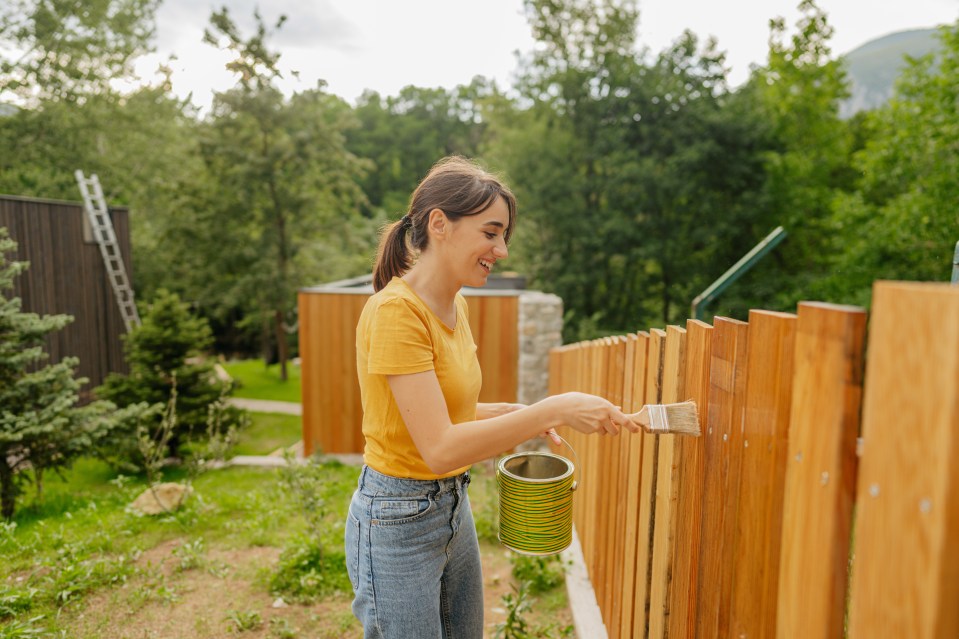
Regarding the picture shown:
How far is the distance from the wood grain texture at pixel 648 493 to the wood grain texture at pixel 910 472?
103 cm

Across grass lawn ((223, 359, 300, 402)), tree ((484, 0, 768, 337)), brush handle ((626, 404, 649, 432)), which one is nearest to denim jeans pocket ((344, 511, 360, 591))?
brush handle ((626, 404, 649, 432))

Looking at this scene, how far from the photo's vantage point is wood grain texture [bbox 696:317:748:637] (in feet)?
4.48

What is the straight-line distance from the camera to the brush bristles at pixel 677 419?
59.3 inches

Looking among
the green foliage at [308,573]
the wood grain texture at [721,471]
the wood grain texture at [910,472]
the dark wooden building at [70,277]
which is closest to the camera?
the wood grain texture at [910,472]

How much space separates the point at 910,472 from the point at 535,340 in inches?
236

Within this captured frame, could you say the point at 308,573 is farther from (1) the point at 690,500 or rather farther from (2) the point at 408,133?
(2) the point at 408,133

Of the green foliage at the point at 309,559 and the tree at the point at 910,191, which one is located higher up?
the tree at the point at 910,191

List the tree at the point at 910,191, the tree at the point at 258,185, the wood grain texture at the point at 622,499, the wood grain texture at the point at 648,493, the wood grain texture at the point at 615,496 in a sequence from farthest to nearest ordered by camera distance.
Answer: the tree at the point at 258,185, the tree at the point at 910,191, the wood grain texture at the point at 615,496, the wood grain texture at the point at 622,499, the wood grain texture at the point at 648,493

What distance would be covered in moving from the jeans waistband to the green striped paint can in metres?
0.21

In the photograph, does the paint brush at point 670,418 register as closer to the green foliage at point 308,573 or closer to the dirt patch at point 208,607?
the dirt patch at point 208,607

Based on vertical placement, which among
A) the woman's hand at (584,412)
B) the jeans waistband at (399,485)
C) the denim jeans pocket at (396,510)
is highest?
the woman's hand at (584,412)

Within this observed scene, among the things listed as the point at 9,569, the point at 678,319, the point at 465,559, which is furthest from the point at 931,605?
the point at 678,319

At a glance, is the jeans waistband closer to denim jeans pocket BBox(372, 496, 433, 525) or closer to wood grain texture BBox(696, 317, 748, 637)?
denim jeans pocket BBox(372, 496, 433, 525)

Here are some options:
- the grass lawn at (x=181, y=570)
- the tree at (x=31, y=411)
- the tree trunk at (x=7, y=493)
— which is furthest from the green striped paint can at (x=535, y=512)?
the tree trunk at (x=7, y=493)
